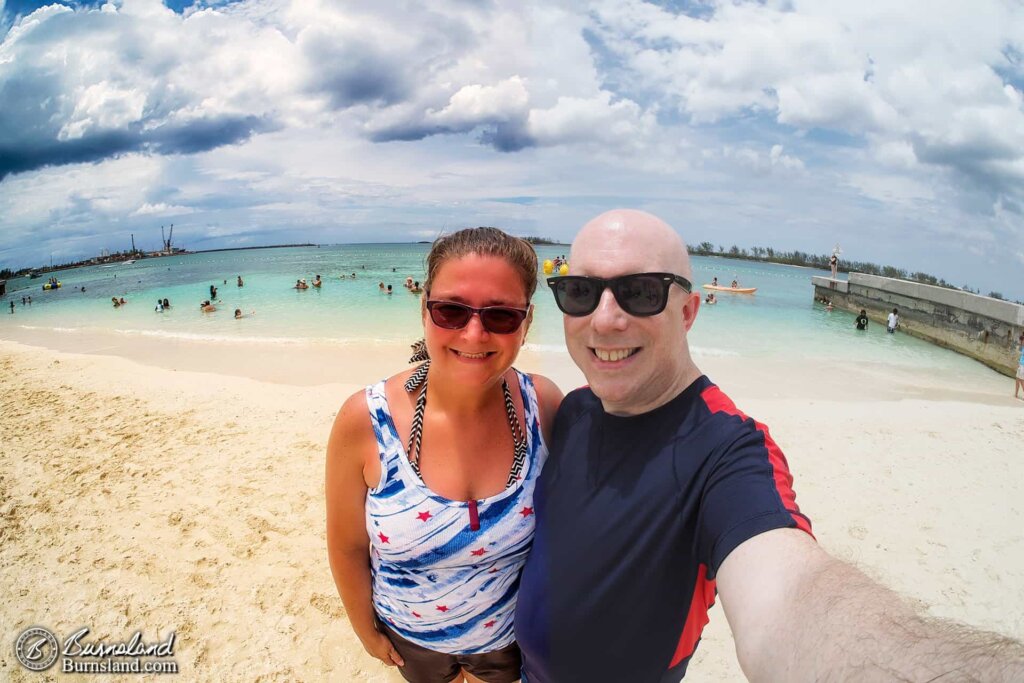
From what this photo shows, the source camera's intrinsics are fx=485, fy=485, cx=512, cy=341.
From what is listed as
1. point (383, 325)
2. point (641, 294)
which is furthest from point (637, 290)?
point (383, 325)

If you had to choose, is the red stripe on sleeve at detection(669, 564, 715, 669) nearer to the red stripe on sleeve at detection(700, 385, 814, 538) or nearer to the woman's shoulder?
the red stripe on sleeve at detection(700, 385, 814, 538)

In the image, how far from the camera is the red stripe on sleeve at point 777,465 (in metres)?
1.24

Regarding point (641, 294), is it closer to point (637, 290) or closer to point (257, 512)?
point (637, 290)

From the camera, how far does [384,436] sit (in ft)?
5.78

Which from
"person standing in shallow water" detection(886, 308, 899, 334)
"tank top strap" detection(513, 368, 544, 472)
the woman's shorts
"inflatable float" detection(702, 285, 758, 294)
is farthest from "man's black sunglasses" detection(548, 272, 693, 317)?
"inflatable float" detection(702, 285, 758, 294)

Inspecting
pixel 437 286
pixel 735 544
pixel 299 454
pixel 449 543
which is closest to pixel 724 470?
pixel 735 544

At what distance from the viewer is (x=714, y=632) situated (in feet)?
12.3

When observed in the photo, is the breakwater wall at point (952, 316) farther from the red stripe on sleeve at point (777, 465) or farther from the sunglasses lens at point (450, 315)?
the sunglasses lens at point (450, 315)

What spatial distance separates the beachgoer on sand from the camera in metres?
1.73

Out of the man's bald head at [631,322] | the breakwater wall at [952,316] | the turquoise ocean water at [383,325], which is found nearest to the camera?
the man's bald head at [631,322]

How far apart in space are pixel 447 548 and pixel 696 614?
854 mm

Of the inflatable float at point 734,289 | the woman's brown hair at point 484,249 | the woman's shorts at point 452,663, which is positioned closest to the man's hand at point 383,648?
the woman's shorts at point 452,663

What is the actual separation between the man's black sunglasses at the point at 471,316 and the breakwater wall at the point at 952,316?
20365 mm

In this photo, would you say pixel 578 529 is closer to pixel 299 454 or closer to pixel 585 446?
pixel 585 446
